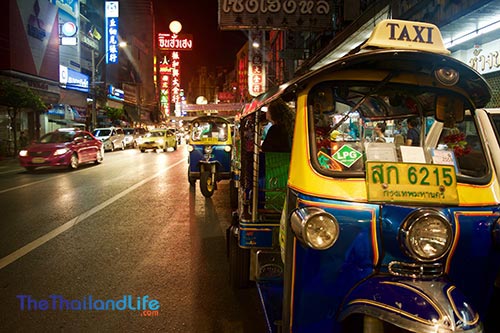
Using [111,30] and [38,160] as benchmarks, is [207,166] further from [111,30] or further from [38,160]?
[111,30]

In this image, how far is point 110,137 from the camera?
2992 cm

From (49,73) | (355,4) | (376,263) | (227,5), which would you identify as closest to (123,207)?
(376,263)

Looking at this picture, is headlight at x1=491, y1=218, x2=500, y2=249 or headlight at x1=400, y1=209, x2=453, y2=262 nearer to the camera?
headlight at x1=400, y1=209, x2=453, y2=262

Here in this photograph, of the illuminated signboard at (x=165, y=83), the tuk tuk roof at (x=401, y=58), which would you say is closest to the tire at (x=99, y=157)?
the tuk tuk roof at (x=401, y=58)

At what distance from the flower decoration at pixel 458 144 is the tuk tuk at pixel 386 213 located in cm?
14

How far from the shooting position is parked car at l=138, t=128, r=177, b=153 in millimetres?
28203

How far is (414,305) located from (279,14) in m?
15.6

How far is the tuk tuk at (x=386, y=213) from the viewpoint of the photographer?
7.42ft

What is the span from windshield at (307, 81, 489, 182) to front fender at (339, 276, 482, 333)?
711 mm

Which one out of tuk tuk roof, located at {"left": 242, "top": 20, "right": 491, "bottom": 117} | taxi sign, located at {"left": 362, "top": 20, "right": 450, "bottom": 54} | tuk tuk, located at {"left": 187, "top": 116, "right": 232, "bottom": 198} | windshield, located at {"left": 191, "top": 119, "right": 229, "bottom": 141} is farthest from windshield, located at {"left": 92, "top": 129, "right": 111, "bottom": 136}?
taxi sign, located at {"left": 362, "top": 20, "right": 450, "bottom": 54}

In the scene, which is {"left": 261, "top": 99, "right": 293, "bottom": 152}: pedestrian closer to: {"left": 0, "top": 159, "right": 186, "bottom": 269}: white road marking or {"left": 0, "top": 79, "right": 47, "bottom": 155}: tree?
{"left": 0, "top": 159, "right": 186, "bottom": 269}: white road marking

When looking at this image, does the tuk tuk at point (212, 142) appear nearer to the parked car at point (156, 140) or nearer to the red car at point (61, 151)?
the red car at point (61, 151)

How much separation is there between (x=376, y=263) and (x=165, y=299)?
2607 millimetres

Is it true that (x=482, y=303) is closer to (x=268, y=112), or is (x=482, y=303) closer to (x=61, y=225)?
(x=268, y=112)
